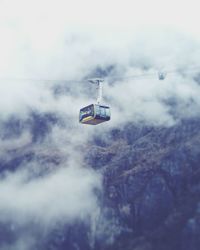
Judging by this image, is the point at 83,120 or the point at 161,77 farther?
the point at 161,77

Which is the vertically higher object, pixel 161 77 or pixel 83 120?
pixel 161 77

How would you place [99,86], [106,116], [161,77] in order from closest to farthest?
[99,86], [106,116], [161,77]

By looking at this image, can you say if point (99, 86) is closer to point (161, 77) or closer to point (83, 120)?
point (83, 120)

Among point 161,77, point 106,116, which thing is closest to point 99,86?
point 106,116

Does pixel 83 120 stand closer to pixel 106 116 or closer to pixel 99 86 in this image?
pixel 106 116

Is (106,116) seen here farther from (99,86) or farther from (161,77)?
(161,77)

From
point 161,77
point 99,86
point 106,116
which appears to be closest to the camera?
point 99,86

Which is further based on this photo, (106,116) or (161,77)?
(161,77)

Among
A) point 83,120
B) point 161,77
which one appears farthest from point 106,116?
point 161,77

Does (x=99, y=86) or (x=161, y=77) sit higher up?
(x=161, y=77)
